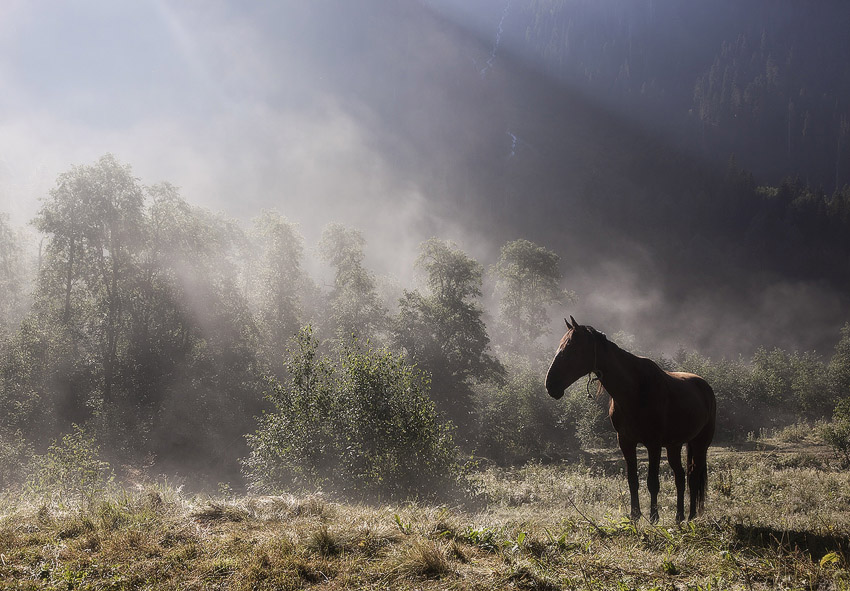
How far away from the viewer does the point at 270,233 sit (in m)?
39.7

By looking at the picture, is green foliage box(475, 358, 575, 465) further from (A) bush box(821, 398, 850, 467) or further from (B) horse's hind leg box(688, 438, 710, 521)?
(B) horse's hind leg box(688, 438, 710, 521)

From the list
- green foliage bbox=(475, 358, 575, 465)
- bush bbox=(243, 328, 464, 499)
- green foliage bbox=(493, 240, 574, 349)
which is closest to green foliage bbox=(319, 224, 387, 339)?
green foliage bbox=(475, 358, 575, 465)

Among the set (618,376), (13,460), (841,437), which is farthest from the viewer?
(13,460)

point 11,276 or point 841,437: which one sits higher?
point 11,276

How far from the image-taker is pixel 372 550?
4184 mm

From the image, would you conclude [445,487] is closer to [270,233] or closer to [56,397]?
[56,397]

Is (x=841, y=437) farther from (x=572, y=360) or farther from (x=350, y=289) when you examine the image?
(x=350, y=289)

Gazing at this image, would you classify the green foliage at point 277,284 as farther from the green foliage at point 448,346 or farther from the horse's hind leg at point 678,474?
the horse's hind leg at point 678,474

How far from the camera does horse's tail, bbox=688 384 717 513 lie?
738 cm

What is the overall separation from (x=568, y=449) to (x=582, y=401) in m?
3.88

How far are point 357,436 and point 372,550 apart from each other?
6.25m

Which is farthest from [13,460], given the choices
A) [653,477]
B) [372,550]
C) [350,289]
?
[653,477]

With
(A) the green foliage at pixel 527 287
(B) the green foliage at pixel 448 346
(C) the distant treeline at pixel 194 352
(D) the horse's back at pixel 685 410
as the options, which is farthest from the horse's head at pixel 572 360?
(A) the green foliage at pixel 527 287

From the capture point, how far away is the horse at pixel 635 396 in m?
6.49
